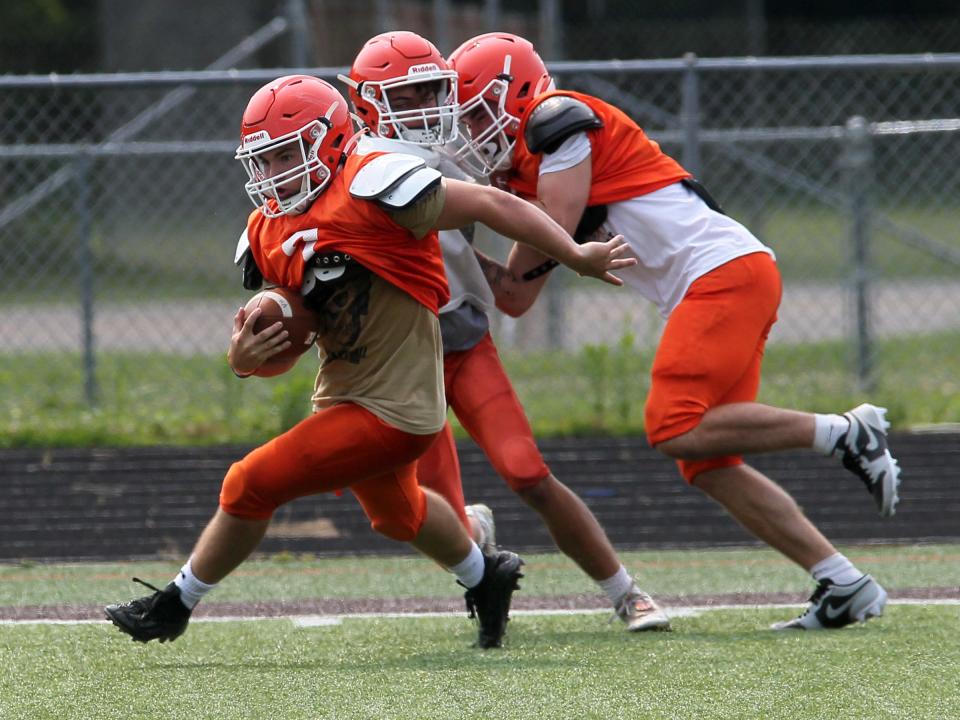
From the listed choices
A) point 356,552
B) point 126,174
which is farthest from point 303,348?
point 126,174

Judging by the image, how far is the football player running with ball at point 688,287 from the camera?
4.63 m

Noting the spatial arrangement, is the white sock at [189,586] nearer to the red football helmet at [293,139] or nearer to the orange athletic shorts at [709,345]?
the red football helmet at [293,139]

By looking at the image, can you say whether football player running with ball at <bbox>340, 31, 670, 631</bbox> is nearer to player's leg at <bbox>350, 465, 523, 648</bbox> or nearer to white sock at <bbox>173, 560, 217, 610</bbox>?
player's leg at <bbox>350, 465, 523, 648</bbox>

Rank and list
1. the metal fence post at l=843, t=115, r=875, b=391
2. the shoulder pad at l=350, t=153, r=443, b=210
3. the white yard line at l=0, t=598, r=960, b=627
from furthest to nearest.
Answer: the metal fence post at l=843, t=115, r=875, b=391
the white yard line at l=0, t=598, r=960, b=627
the shoulder pad at l=350, t=153, r=443, b=210

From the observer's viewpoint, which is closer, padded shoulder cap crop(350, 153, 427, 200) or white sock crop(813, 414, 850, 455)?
padded shoulder cap crop(350, 153, 427, 200)

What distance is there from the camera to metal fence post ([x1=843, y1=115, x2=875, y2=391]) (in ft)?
26.5

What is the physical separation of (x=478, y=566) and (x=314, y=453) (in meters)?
0.73

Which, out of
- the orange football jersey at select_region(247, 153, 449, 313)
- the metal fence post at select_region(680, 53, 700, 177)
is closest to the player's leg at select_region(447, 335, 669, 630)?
the orange football jersey at select_region(247, 153, 449, 313)

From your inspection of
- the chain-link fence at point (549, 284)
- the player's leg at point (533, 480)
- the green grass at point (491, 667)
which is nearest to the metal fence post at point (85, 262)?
→ the chain-link fence at point (549, 284)

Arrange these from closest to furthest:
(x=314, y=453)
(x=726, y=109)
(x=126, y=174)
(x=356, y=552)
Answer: (x=314, y=453)
(x=356, y=552)
(x=126, y=174)
(x=726, y=109)

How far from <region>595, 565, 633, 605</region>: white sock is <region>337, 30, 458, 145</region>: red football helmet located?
143 centimetres

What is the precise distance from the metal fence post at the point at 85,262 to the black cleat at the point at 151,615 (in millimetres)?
3805

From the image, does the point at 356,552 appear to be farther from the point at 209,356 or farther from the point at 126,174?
the point at 126,174

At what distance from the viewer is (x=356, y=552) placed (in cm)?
641
